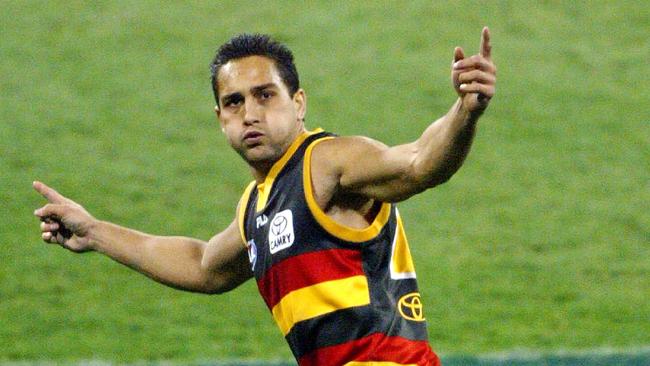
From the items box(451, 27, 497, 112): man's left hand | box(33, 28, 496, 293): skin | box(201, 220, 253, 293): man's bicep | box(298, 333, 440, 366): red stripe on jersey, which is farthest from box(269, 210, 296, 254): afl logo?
box(451, 27, 497, 112): man's left hand

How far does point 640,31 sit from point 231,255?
31.0ft

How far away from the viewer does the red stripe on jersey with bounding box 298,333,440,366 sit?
4.14m

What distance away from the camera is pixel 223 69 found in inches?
175

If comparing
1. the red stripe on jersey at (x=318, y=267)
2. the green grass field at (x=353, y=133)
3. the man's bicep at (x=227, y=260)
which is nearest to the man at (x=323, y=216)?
the red stripe on jersey at (x=318, y=267)

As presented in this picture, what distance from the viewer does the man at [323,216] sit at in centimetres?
403

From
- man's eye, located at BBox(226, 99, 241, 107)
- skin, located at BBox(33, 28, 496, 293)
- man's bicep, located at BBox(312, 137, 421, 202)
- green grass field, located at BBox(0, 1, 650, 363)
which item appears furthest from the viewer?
green grass field, located at BBox(0, 1, 650, 363)

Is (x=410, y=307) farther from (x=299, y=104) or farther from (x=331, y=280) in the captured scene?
(x=299, y=104)

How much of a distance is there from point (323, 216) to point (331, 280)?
205 mm

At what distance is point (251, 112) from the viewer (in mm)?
4277

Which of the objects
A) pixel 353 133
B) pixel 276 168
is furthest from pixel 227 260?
pixel 353 133

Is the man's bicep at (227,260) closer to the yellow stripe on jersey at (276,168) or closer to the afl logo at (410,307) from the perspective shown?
the yellow stripe on jersey at (276,168)

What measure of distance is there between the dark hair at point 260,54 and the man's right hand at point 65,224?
3.32 ft

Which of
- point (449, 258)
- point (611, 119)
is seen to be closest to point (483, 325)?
point (449, 258)

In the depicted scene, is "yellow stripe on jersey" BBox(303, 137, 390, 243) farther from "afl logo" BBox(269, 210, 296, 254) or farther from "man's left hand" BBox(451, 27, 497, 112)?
"man's left hand" BBox(451, 27, 497, 112)
